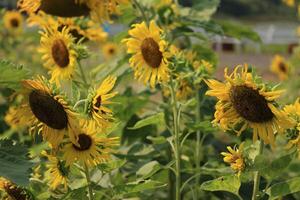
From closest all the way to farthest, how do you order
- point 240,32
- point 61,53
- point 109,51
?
1. point 61,53
2. point 240,32
3. point 109,51

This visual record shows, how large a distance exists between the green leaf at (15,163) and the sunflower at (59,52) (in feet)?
2.00

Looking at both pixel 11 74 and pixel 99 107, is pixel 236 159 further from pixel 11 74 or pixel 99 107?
pixel 11 74

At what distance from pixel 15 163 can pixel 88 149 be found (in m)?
0.21

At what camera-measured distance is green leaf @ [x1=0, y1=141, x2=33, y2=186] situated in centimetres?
131

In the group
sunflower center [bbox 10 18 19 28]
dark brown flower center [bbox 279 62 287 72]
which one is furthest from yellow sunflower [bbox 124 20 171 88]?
dark brown flower center [bbox 279 62 287 72]

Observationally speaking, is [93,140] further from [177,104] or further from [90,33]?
[90,33]

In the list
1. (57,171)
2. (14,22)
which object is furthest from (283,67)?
(57,171)

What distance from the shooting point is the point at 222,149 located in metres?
2.45

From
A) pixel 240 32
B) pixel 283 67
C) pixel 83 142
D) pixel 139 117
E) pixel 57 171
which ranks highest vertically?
pixel 83 142

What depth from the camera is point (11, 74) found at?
1.39 metres

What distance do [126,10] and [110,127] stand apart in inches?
34.4

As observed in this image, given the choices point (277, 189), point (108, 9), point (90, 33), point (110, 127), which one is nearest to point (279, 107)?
point (277, 189)

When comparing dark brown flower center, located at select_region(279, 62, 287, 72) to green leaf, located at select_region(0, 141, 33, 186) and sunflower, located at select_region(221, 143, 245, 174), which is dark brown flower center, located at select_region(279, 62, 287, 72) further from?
green leaf, located at select_region(0, 141, 33, 186)

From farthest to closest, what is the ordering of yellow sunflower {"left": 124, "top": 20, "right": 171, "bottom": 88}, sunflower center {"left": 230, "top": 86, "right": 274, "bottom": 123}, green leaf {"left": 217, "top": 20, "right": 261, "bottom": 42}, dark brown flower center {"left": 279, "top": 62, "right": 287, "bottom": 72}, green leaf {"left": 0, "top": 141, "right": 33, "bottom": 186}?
1. dark brown flower center {"left": 279, "top": 62, "right": 287, "bottom": 72}
2. green leaf {"left": 217, "top": 20, "right": 261, "bottom": 42}
3. yellow sunflower {"left": 124, "top": 20, "right": 171, "bottom": 88}
4. sunflower center {"left": 230, "top": 86, "right": 274, "bottom": 123}
5. green leaf {"left": 0, "top": 141, "right": 33, "bottom": 186}
